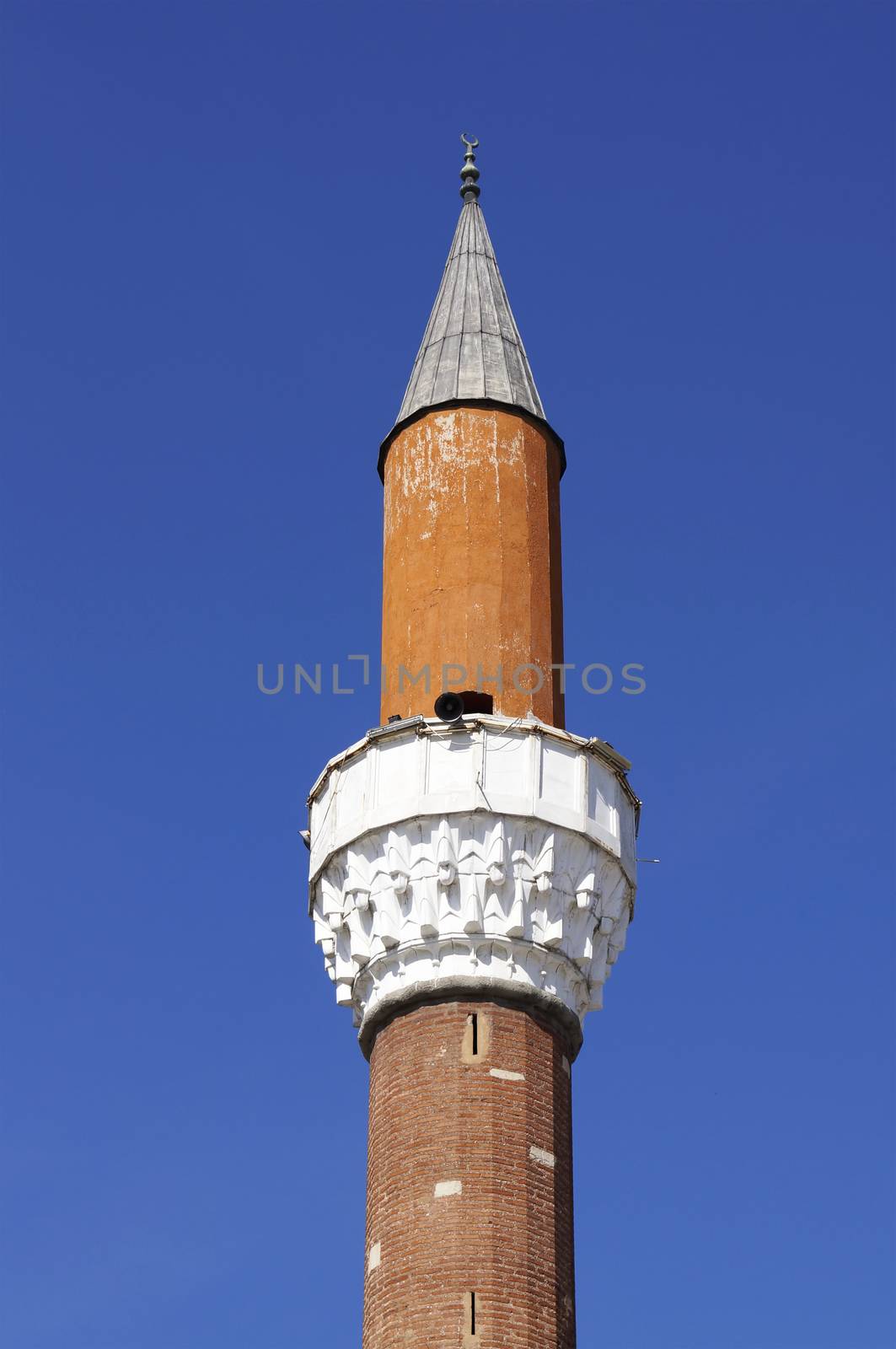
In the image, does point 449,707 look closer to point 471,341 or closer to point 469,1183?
point 469,1183

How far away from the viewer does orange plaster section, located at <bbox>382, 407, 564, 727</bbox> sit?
920 inches

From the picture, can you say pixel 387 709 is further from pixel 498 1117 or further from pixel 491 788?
pixel 498 1117

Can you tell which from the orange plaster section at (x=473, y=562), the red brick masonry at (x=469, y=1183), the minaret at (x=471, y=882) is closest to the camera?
the red brick masonry at (x=469, y=1183)

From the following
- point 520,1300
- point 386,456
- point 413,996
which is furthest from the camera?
point 386,456

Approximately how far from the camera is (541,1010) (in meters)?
21.7

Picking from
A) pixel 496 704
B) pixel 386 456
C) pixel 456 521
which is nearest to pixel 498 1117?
pixel 496 704

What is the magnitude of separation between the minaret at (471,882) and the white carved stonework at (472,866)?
0.08 ft

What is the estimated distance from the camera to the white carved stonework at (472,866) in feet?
71.3

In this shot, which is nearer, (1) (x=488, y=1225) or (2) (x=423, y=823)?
(1) (x=488, y=1225)

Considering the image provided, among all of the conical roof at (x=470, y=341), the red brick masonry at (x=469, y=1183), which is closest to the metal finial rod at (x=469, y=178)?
the conical roof at (x=470, y=341)

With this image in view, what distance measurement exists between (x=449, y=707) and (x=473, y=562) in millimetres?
1942

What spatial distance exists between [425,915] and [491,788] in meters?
1.44

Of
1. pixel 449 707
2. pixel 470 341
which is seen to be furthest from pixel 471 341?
pixel 449 707

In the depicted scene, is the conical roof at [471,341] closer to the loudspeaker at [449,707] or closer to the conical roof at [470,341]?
the conical roof at [470,341]
